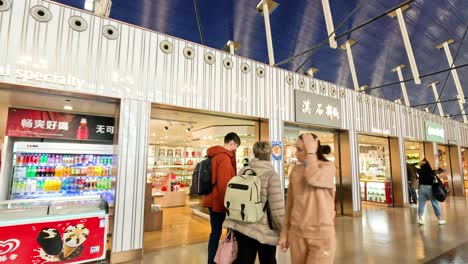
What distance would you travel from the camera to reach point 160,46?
12.8ft

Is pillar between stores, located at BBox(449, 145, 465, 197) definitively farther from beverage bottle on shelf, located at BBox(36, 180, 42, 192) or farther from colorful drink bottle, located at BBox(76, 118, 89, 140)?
beverage bottle on shelf, located at BBox(36, 180, 42, 192)

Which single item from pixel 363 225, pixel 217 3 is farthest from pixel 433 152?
pixel 217 3

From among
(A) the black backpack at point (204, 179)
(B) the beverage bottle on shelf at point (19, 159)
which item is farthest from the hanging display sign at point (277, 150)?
(B) the beverage bottle on shelf at point (19, 159)

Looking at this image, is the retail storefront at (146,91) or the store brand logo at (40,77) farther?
the retail storefront at (146,91)

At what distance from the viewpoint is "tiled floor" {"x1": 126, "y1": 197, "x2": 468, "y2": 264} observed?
3314 mm

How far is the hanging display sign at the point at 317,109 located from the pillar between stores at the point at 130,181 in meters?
3.50

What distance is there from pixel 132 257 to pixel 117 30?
341 cm

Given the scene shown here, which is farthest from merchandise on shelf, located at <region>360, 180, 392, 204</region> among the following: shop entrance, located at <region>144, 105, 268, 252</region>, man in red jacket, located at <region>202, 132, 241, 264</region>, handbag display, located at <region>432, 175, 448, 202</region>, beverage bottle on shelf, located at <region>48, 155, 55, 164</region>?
beverage bottle on shelf, located at <region>48, 155, 55, 164</region>

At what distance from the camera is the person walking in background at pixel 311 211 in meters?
1.56

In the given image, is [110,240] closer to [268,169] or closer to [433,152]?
[268,169]

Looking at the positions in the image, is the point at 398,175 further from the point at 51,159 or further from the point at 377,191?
the point at 51,159

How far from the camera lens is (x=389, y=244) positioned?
155 inches

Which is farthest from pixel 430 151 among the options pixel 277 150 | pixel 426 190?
pixel 277 150

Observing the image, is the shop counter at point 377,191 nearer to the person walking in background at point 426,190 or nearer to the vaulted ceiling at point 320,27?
the person walking in background at point 426,190
